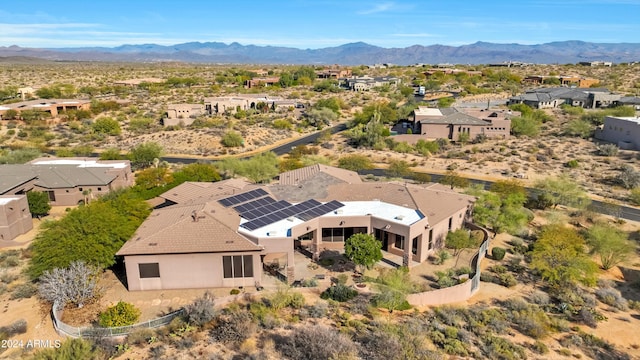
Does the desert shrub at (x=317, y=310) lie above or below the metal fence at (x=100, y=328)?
below

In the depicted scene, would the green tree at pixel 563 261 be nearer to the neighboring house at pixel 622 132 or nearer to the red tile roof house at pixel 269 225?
the red tile roof house at pixel 269 225

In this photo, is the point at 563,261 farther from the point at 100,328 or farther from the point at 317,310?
the point at 100,328

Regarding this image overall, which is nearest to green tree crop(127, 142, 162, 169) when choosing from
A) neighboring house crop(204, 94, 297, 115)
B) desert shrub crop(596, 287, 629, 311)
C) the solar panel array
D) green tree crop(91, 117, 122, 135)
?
green tree crop(91, 117, 122, 135)

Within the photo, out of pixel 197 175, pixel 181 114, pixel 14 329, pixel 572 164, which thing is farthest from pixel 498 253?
pixel 181 114

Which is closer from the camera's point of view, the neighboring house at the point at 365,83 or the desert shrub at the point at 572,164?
the desert shrub at the point at 572,164

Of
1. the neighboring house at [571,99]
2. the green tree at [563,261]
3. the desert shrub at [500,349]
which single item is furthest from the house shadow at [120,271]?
the neighboring house at [571,99]

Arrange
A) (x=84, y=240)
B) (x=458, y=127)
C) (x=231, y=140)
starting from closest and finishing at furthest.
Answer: (x=84, y=240) < (x=231, y=140) < (x=458, y=127)

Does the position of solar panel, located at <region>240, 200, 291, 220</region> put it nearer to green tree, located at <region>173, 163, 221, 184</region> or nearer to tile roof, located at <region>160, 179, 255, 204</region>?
tile roof, located at <region>160, 179, 255, 204</region>
